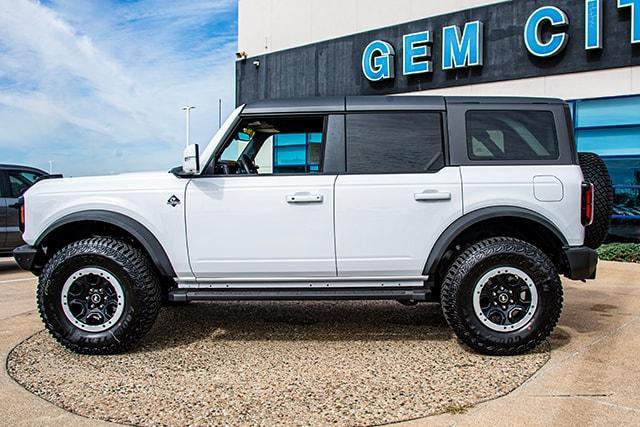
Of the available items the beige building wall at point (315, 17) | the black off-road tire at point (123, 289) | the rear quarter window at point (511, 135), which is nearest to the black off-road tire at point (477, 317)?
the rear quarter window at point (511, 135)

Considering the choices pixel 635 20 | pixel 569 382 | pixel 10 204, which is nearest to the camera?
pixel 569 382

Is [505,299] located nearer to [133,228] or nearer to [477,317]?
[477,317]

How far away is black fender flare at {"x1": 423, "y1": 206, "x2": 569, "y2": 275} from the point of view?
4.44 meters

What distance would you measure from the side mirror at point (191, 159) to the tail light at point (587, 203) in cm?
305

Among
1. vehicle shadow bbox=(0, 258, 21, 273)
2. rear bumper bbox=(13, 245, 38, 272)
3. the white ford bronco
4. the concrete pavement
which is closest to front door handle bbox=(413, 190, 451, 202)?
the white ford bronco

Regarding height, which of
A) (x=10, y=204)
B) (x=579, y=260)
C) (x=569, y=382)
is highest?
(x=10, y=204)

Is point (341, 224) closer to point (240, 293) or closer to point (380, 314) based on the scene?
point (240, 293)

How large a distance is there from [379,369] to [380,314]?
1.78 meters

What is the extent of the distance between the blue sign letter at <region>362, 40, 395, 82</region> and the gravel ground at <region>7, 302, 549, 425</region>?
1081cm

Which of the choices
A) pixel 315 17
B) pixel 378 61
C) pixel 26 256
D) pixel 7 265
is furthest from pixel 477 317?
pixel 315 17

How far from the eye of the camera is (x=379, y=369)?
4082mm

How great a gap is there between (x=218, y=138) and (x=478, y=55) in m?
10.4

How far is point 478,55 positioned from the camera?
13.5 metres

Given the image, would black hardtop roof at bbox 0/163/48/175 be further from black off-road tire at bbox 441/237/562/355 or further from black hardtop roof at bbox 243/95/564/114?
black off-road tire at bbox 441/237/562/355
